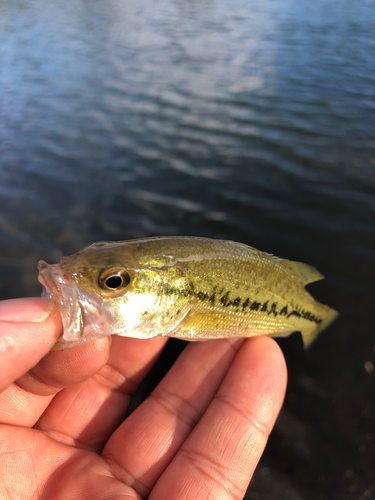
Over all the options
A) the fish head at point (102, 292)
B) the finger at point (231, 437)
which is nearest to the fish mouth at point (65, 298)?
the fish head at point (102, 292)

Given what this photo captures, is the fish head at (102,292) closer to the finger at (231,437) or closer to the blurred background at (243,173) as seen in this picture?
the finger at (231,437)

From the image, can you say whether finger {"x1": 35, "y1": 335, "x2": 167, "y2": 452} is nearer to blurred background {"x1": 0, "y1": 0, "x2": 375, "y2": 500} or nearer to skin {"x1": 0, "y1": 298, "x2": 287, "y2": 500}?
skin {"x1": 0, "y1": 298, "x2": 287, "y2": 500}

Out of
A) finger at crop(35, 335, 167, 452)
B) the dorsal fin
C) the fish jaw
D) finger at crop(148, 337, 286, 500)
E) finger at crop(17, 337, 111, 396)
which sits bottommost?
finger at crop(35, 335, 167, 452)

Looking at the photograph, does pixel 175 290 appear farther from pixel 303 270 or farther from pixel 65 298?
pixel 303 270

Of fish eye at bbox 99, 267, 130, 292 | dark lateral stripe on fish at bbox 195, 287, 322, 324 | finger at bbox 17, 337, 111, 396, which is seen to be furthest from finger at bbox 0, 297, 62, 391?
dark lateral stripe on fish at bbox 195, 287, 322, 324

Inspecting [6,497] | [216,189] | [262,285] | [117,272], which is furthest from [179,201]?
[6,497]

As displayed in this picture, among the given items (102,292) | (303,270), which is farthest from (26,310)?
(303,270)

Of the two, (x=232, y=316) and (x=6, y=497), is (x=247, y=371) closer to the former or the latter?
(x=232, y=316)
